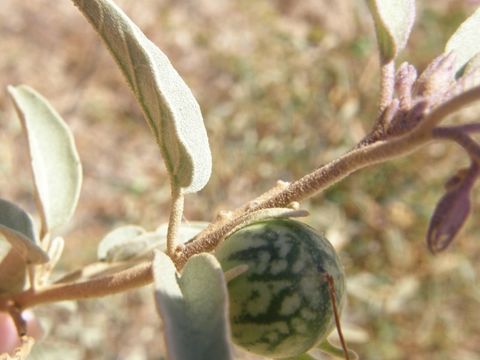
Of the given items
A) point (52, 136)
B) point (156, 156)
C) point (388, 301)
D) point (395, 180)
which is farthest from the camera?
point (156, 156)

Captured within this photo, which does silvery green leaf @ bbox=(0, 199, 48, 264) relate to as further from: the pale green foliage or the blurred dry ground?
the blurred dry ground

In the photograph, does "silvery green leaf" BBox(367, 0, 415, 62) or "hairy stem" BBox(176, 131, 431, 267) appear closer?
"hairy stem" BBox(176, 131, 431, 267)

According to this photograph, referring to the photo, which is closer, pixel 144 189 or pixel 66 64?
pixel 144 189

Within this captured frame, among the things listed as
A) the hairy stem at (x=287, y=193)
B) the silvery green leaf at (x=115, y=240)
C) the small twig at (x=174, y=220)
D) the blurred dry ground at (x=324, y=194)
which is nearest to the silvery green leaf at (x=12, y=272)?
the hairy stem at (x=287, y=193)

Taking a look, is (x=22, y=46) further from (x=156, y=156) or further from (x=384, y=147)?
(x=384, y=147)

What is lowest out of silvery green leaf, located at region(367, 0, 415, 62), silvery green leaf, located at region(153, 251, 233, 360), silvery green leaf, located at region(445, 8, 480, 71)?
silvery green leaf, located at region(153, 251, 233, 360)

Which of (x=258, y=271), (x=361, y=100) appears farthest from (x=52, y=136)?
(x=361, y=100)

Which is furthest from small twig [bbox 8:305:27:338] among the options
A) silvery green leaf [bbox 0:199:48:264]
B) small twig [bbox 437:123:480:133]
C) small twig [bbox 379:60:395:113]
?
small twig [bbox 437:123:480:133]
